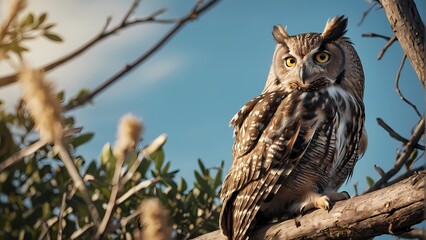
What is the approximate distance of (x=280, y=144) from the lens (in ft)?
8.96

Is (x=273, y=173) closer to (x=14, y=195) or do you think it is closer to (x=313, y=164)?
(x=313, y=164)

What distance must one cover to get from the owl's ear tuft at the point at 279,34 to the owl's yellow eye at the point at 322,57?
209 millimetres

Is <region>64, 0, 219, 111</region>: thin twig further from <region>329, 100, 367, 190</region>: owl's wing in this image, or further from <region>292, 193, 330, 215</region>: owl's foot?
<region>329, 100, 367, 190</region>: owl's wing

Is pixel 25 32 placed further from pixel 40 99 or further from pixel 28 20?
pixel 40 99

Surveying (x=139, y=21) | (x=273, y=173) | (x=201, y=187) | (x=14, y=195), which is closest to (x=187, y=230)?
(x=201, y=187)

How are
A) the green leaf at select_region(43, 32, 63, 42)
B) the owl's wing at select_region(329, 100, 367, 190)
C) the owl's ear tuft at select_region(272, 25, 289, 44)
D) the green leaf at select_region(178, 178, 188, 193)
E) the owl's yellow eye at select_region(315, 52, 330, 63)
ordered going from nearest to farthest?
the green leaf at select_region(43, 32, 63, 42), the owl's wing at select_region(329, 100, 367, 190), the green leaf at select_region(178, 178, 188, 193), the owl's yellow eye at select_region(315, 52, 330, 63), the owl's ear tuft at select_region(272, 25, 289, 44)

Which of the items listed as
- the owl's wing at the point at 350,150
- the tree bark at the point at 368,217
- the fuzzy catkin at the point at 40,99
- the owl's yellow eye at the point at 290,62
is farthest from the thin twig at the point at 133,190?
the owl's yellow eye at the point at 290,62

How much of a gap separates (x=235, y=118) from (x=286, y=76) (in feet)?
1.05

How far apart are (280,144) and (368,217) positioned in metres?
0.60

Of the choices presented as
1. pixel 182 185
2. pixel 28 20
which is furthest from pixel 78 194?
pixel 28 20

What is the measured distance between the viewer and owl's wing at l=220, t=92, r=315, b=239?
8.82 feet

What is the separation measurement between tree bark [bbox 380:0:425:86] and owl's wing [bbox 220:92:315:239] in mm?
503

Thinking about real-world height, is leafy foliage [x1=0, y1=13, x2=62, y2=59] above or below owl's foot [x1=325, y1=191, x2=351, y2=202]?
above

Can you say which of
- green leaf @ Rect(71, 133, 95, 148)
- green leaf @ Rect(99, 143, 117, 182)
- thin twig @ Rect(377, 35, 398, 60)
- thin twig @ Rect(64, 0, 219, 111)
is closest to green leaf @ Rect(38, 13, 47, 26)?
thin twig @ Rect(64, 0, 219, 111)
